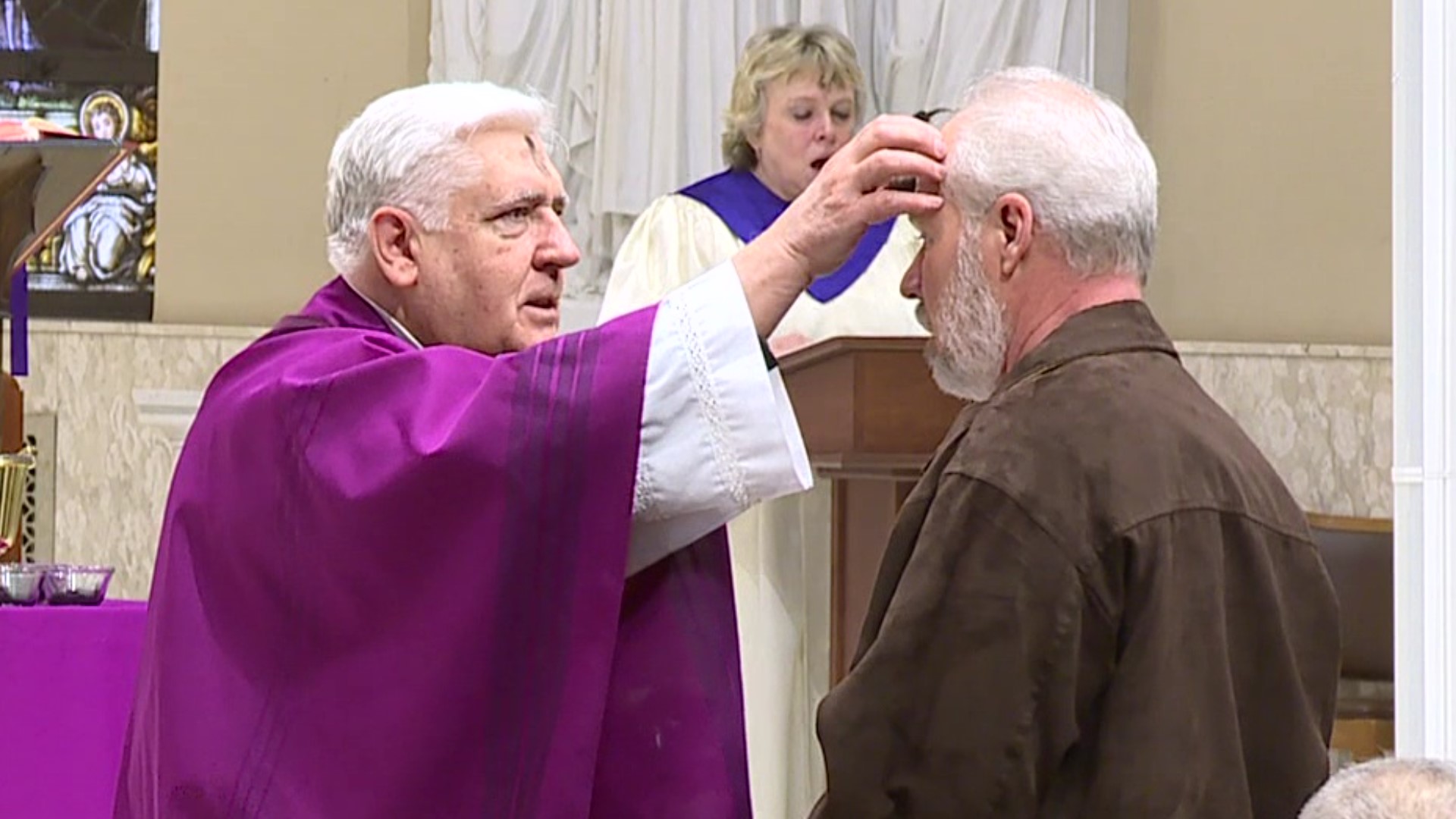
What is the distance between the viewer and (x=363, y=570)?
259 cm

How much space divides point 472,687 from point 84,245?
6088 millimetres

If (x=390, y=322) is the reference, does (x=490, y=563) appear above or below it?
below

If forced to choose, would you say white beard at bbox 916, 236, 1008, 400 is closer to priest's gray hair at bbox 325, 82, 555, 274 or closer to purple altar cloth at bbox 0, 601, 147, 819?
priest's gray hair at bbox 325, 82, 555, 274

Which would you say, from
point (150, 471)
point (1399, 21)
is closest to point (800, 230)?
point (1399, 21)

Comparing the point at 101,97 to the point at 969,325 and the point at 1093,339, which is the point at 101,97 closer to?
the point at 969,325

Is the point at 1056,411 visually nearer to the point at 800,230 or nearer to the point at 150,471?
the point at 800,230

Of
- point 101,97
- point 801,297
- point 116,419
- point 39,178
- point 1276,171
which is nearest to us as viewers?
point 39,178

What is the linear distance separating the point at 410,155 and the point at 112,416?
5.38 m

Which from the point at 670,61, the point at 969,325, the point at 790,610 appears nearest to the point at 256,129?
the point at 670,61

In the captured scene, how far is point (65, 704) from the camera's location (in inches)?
156

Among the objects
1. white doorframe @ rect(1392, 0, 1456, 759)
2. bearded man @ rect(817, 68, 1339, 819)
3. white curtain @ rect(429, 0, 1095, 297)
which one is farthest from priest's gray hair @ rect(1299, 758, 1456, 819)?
white curtain @ rect(429, 0, 1095, 297)

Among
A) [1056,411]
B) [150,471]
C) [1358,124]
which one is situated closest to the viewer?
[1056,411]

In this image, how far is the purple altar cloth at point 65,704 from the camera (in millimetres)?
3951

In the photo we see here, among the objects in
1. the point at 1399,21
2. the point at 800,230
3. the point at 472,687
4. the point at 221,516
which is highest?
the point at 1399,21
